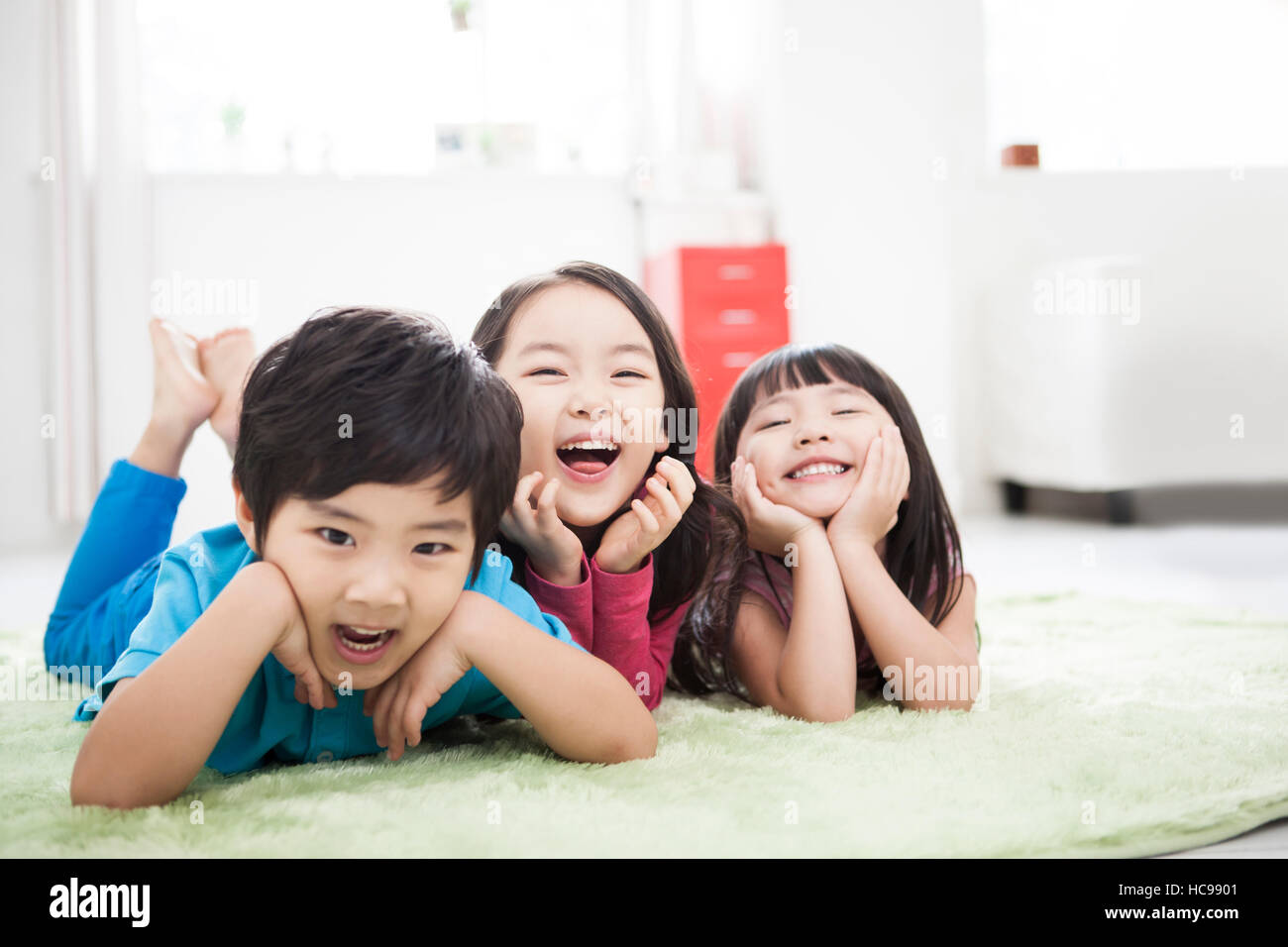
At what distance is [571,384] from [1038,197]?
3058 millimetres

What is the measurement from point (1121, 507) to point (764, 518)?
7.70ft

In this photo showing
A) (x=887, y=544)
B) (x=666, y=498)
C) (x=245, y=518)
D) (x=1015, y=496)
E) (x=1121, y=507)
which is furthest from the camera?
(x=1015, y=496)

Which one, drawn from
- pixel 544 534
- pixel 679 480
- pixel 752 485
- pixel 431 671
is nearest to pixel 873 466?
pixel 752 485

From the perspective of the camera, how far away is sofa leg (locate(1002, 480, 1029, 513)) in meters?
3.68

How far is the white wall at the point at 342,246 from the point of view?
325 centimetres

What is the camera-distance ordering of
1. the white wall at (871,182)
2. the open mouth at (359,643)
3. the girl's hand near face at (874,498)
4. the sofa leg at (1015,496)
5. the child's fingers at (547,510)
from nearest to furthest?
the open mouth at (359,643), the child's fingers at (547,510), the girl's hand near face at (874,498), the white wall at (871,182), the sofa leg at (1015,496)

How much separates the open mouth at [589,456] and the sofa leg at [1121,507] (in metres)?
2.44

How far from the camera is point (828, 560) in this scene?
3.68ft

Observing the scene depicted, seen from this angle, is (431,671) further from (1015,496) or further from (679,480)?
(1015,496)

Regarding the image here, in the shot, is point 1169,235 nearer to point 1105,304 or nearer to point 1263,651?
point 1105,304

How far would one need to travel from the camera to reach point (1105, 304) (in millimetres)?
3021

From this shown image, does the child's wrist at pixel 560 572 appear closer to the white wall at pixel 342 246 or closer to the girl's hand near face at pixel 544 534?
the girl's hand near face at pixel 544 534

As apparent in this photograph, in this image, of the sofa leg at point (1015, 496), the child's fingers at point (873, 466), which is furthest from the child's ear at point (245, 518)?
the sofa leg at point (1015, 496)

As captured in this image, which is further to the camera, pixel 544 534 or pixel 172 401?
pixel 172 401
